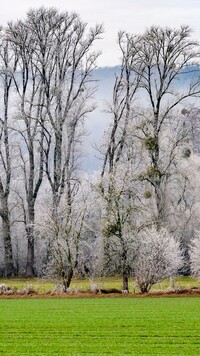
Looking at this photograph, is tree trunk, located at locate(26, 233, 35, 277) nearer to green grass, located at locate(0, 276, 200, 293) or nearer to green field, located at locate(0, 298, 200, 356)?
green grass, located at locate(0, 276, 200, 293)

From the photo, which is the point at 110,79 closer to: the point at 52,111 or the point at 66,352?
the point at 52,111

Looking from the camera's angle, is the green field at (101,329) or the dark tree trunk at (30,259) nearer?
the green field at (101,329)

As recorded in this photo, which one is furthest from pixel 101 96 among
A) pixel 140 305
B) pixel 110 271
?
pixel 140 305

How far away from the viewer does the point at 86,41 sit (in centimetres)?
5338

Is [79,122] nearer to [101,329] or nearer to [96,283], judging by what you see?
[96,283]

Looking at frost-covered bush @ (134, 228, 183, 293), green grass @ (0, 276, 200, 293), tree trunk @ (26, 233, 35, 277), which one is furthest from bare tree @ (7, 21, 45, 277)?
frost-covered bush @ (134, 228, 183, 293)

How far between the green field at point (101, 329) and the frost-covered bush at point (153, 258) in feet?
24.4

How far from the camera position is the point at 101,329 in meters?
18.7

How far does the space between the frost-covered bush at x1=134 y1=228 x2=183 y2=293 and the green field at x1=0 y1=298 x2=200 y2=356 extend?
7.43 meters

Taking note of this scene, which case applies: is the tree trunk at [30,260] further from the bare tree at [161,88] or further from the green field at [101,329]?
the green field at [101,329]

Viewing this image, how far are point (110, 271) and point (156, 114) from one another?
14.6 m

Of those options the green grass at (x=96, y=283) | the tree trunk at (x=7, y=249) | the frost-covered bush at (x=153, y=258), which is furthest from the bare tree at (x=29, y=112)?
the frost-covered bush at (x=153, y=258)

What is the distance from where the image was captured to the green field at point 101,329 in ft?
49.6

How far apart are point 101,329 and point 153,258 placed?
18895mm
